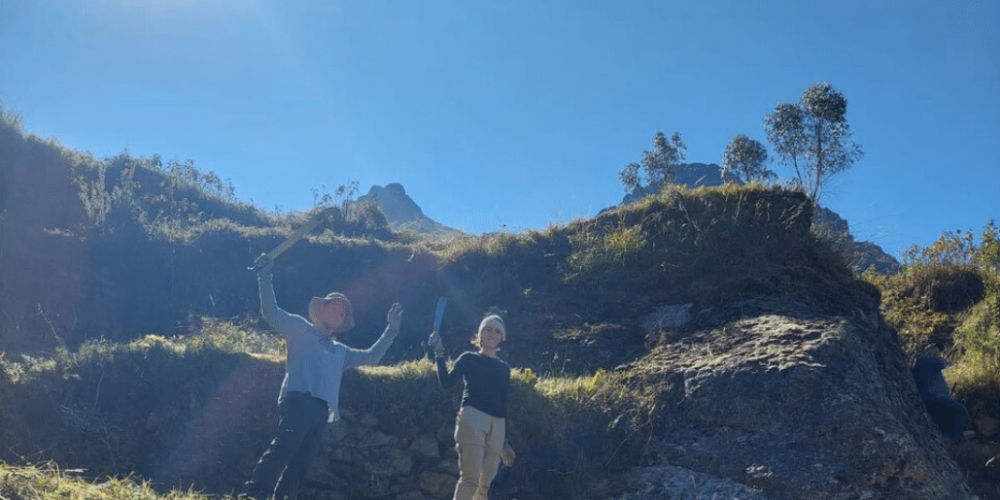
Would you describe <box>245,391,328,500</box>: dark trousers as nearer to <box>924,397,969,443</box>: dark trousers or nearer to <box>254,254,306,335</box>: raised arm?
<box>254,254,306,335</box>: raised arm

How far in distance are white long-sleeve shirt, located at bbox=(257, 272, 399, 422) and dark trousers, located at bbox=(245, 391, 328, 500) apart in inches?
3.8

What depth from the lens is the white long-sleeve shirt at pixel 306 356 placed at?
234 inches

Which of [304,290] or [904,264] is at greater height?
[904,264]

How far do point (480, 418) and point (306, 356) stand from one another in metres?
1.37

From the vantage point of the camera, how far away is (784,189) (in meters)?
9.96

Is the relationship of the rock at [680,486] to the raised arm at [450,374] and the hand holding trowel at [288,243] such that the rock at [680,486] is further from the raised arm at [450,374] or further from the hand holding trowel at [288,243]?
the hand holding trowel at [288,243]

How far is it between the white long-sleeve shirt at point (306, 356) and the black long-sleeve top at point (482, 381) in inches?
32.2

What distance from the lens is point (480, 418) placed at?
5941mm

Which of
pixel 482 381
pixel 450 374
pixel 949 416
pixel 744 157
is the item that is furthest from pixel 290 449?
pixel 744 157

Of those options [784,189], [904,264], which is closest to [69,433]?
[784,189]

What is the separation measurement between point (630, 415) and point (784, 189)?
4.34 meters

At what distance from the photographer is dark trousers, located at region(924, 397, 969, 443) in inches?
339

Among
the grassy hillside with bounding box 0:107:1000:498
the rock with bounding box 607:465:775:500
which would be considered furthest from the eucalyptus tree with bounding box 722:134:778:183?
the rock with bounding box 607:465:775:500

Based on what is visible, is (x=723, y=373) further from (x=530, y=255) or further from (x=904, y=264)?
(x=904, y=264)
